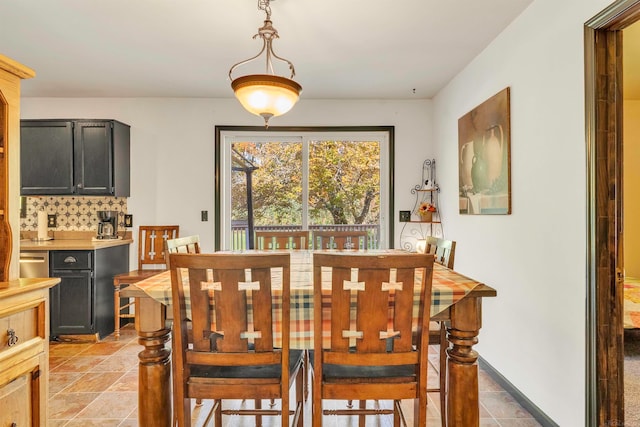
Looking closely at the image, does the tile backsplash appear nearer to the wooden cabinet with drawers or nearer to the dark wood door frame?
the wooden cabinet with drawers

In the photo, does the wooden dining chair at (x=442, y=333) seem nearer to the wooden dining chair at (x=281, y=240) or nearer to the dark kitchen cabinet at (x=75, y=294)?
the wooden dining chair at (x=281, y=240)

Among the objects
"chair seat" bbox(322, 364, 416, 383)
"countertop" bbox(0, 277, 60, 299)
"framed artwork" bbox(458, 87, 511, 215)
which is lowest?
"chair seat" bbox(322, 364, 416, 383)

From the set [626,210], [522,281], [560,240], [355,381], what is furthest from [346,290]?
[626,210]

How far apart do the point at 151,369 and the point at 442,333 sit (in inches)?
56.6

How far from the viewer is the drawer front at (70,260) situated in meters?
3.23

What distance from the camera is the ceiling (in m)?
2.17

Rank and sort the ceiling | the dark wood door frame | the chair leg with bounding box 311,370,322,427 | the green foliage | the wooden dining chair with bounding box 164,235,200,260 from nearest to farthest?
the chair leg with bounding box 311,370,322,427, the dark wood door frame, the wooden dining chair with bounding box 164,235,200,260, the ceiling, the green foliage

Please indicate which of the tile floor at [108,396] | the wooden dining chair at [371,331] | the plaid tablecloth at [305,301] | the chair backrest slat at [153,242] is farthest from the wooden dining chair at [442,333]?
the chair backrest slat at [153,242]

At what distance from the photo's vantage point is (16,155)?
4.66ft

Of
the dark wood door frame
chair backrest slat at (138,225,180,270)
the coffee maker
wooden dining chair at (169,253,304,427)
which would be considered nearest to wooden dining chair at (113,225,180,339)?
chair backrest slat at (138,225,180,270)

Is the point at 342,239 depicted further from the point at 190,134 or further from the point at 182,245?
the point at 190,134

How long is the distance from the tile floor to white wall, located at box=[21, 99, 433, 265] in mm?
1175

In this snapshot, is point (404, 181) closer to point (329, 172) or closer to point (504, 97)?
point (329, 172)

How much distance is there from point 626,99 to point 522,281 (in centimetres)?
356
